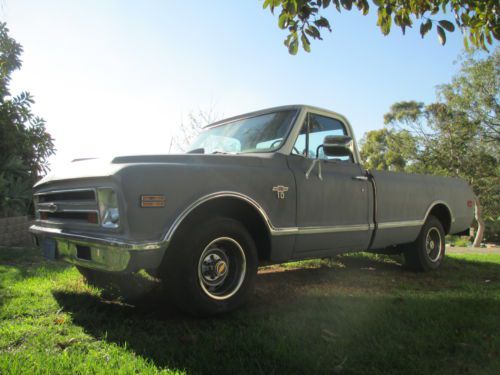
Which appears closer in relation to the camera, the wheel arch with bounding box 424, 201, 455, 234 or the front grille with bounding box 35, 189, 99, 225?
the front grille with bounding box 35, 189, 99, 225

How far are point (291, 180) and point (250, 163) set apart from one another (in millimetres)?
457

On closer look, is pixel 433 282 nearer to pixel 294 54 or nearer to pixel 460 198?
pixel 460 198

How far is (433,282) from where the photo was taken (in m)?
4.84

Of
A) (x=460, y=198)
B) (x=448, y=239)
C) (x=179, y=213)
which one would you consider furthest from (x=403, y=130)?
(x=179, y=213)

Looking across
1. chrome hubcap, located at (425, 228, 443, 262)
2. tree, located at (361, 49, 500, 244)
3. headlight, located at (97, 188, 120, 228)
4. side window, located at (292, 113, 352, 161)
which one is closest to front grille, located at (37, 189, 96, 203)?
headlight, located at (97, 188, 120, 228)

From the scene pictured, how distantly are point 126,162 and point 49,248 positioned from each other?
1.13 m

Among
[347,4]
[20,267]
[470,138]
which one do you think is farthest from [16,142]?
[470,138]

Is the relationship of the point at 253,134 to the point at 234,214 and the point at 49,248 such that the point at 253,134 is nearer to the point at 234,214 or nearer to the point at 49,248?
the point at 234,214

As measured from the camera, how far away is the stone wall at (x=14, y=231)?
752 cm

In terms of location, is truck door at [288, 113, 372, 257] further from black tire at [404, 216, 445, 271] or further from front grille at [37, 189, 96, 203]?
front grille at [37, 189, 96, 203]

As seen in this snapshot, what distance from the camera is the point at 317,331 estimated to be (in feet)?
9.31

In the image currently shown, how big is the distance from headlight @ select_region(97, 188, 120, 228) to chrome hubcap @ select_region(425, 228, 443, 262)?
15.3ft

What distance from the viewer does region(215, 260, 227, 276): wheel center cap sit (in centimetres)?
315

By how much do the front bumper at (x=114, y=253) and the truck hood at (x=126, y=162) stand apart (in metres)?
0.48
